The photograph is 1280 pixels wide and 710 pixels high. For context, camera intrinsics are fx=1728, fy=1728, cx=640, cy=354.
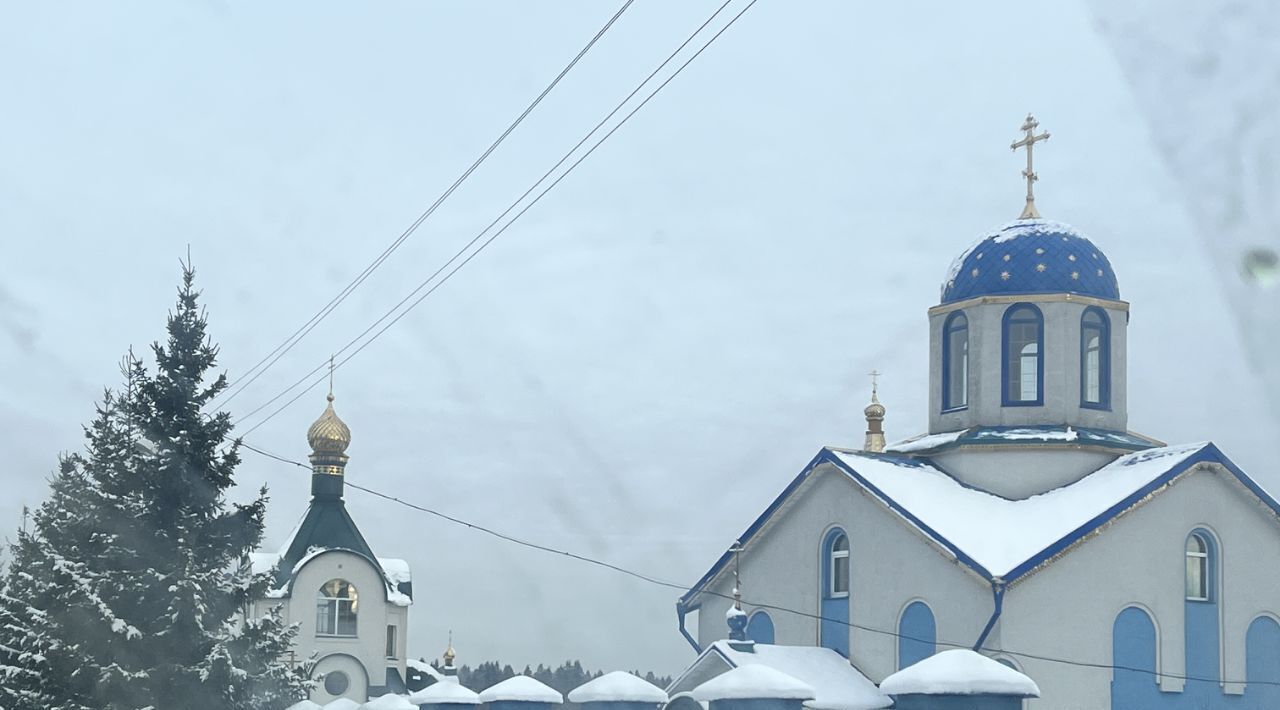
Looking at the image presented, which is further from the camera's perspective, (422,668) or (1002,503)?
(422,668)

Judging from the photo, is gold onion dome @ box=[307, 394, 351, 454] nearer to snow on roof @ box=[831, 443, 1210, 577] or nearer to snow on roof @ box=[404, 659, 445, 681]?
snow on roof @ box=[404, 659, 445, 681]

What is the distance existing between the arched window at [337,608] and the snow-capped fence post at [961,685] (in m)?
27.8

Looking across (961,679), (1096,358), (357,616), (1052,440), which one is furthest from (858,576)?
(357,616)

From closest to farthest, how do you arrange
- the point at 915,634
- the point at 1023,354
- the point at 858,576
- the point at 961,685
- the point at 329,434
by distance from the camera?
the point at 961,685 → the point at 915,634 → the point at 858,576 → the point at 1023,354 → the point at 329,434

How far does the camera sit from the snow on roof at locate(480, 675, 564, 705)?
21.8m

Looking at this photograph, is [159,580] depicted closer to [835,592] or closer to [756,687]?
[756,687]

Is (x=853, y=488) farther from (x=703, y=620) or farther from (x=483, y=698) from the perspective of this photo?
(x=483, y=698)

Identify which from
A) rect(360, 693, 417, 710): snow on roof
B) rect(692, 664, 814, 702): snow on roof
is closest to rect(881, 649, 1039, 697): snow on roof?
rect(692, 664, 814, 702): snow on roof

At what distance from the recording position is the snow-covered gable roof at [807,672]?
21875 millimetres

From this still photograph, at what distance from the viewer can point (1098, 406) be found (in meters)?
24.4

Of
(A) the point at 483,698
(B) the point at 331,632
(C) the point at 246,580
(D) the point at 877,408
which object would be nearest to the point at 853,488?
(D) the point at 877,408

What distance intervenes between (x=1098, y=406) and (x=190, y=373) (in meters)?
12.6

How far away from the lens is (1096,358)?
81.0 feet

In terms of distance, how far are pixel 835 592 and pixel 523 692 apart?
16.1 feet
